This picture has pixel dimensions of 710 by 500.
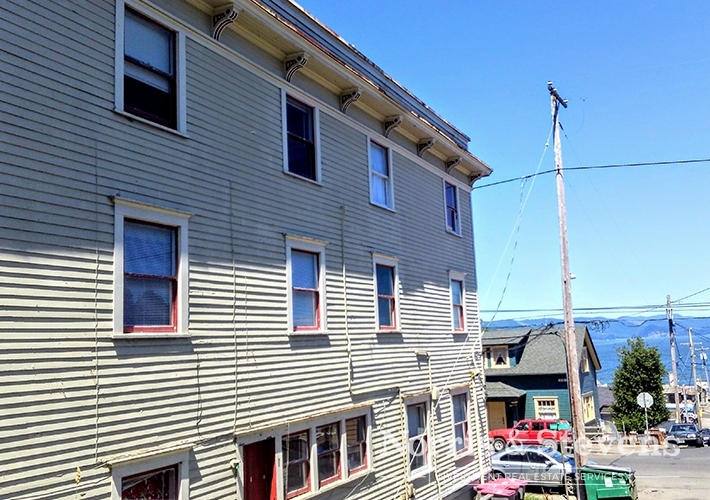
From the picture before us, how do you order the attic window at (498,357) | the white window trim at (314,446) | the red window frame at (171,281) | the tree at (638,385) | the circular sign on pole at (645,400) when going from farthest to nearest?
the attic window at (498,357) → the tree at (638,385) → the circular sign on pole at (645,400) → the white window trim at (314,446) → the red window frame at (171,281)

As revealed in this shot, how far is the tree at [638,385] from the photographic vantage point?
40.0 m

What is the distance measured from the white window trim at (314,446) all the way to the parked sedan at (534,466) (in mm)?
10791

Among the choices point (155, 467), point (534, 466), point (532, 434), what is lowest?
point (532, 434)

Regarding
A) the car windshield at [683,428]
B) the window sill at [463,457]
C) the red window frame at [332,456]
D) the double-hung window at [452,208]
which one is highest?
the double-hung window at [452,208]

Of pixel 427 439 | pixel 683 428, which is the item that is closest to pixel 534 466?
pixel 427 439

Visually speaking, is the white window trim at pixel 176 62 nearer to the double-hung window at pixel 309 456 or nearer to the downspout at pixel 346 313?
the downspout at pixel 346 313

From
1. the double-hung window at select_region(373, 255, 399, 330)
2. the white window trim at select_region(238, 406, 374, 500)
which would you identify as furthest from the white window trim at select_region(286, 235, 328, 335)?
the double-hung window at select_region(373, 255, 399, 330)

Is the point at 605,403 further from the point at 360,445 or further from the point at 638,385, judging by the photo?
the point at 360,445

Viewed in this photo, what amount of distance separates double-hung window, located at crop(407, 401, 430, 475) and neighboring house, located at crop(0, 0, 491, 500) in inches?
2.4

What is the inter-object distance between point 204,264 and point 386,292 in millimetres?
6253

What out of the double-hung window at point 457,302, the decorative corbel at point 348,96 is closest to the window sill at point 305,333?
the decorative corbel at point 348,96

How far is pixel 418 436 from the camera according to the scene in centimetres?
1503

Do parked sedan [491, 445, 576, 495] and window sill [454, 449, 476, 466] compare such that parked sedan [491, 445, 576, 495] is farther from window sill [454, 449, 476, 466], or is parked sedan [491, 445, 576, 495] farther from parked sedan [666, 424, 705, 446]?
parked sedan [666, 424, 705, 446]

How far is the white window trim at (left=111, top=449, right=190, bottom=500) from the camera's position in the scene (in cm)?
744
